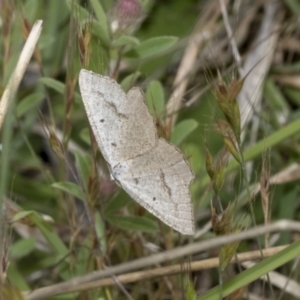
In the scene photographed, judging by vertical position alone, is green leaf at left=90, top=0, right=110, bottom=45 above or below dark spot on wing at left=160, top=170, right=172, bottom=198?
above

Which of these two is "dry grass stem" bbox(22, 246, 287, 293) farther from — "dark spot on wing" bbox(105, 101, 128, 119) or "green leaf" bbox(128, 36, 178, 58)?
"green leaf" bbox(128, 36, 178, 58)

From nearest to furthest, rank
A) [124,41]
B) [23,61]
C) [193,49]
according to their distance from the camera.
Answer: [23,61]
[124,41]
[193,49]

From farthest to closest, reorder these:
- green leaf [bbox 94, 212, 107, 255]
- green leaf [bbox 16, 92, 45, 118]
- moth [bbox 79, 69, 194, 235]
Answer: green leaf [bbox 16, 92, 45, 118], green leaf [bbox 94, 212, 107, 255], moth [bbox 79, 69, 194, 235]

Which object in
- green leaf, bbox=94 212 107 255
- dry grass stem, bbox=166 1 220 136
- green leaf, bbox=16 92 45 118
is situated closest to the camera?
green leaf, bbox=94 212 107 255

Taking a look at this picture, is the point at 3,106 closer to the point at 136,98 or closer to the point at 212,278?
the point at 136,98

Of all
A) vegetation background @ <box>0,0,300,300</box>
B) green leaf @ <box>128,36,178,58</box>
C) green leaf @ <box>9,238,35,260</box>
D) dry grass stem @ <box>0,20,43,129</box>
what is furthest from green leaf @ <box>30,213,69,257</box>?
green leaf @ <box>128,36,178,58</box>

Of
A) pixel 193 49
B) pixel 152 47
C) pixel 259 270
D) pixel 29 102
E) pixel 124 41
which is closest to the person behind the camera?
pixel 259 270

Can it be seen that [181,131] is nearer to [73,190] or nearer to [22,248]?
[73,190]

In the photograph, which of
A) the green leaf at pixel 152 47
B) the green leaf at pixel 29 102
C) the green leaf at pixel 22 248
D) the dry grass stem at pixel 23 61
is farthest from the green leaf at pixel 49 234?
the green leaf at pixel 152 47

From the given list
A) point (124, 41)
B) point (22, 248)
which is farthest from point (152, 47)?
point (22, 248)
